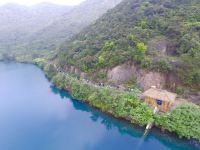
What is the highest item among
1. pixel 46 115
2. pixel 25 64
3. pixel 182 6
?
pixel 182 6

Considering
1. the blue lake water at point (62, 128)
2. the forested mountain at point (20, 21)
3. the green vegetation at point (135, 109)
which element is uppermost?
the green vegetation at point (135, 109)

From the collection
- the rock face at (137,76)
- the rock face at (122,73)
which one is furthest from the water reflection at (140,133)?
the rock face at (137,76)

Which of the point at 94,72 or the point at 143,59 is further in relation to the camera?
the point at 94,72

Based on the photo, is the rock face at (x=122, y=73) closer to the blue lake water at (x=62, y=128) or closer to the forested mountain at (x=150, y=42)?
the forested mountain at (x=150, y=42)

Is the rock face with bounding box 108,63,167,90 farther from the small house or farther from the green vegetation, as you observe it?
the small house

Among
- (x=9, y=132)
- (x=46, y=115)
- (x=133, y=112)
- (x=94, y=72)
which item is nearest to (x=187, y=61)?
(x=133, y=112)

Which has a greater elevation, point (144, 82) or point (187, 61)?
point (187, 61)

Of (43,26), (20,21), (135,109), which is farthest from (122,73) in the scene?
(20,21)

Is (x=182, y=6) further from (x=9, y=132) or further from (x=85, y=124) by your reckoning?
(x=9, y=132)
